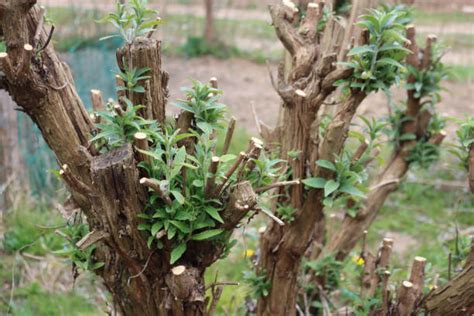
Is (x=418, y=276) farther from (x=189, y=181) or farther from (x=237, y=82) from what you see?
(x=237, y=82)

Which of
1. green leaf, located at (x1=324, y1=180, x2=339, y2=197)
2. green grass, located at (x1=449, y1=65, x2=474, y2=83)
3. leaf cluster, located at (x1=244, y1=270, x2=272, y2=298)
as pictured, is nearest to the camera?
green leaf, located at (x1=324, y1=180, x2=339, y2=197)

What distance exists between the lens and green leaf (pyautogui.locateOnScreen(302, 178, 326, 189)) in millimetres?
1947

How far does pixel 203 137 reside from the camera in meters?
1.58

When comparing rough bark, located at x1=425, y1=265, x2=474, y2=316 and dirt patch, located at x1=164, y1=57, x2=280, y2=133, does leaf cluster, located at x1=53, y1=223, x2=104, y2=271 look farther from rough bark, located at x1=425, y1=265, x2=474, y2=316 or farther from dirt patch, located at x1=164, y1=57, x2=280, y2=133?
dirt patch, located at x1=164, y1=57, x2=280, y2=133

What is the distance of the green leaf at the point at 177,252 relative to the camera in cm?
153

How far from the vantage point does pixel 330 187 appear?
1889mm

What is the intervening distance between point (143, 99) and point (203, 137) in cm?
20

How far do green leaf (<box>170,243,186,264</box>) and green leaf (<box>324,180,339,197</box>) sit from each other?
544mm

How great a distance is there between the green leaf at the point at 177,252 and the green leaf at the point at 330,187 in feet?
1.79

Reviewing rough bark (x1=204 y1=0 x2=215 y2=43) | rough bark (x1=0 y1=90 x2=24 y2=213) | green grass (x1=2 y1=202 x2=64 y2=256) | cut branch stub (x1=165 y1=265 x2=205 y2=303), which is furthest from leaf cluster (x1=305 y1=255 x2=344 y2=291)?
rough bark (x1=204 y1=0 x2=215 y2=43)

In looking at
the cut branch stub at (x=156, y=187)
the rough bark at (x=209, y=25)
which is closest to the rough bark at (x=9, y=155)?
the cut branch stub at (x=156, y=187)

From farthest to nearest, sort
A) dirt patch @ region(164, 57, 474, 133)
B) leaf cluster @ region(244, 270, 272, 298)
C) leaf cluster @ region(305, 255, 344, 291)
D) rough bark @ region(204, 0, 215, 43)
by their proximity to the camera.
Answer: rough bark @ region(204, 0, 215, 43), dirt patch @ region(164, 57, 474, 133), leaf cluster @ region(305, 255, 344, 291), leaf cluster @ region(244, 270, 272, 298)

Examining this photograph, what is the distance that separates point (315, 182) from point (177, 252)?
63cm

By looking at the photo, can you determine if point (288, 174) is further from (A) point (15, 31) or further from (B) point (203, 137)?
(A) point (15, 31)
